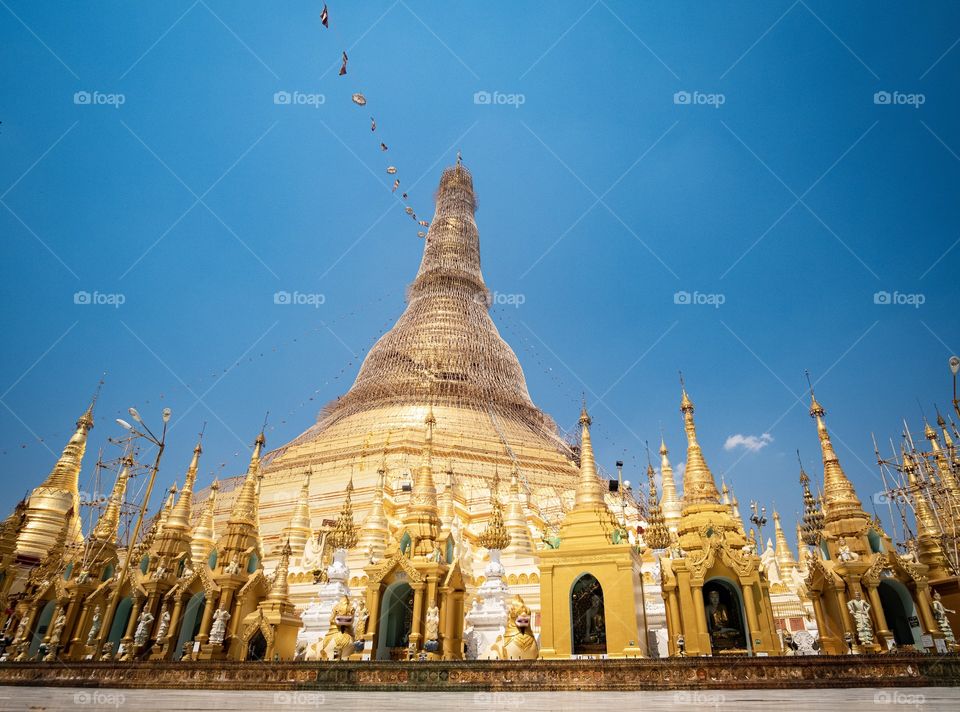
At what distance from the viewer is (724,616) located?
48.1 ft

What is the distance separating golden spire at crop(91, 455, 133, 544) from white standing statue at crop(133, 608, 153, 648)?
17.0ft

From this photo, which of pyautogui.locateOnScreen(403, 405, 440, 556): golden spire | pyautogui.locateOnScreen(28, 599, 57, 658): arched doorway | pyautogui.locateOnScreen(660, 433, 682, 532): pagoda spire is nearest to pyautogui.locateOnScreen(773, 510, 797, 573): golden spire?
pyautogui.locateOnScreen(660, 433, 682, 532): pagoda spire

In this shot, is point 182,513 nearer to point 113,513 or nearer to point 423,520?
point 113,513

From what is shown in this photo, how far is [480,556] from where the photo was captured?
72.6ft

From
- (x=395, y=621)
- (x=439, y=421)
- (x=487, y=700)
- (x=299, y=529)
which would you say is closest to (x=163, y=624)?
(x=395, y=621)

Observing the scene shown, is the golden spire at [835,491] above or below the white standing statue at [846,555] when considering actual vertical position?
above

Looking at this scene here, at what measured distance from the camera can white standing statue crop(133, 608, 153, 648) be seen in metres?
16.9

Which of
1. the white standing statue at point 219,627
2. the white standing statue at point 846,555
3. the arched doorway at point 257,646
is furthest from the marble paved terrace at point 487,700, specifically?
the white standing statue at point 846,555

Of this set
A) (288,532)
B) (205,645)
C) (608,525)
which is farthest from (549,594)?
(288,532)

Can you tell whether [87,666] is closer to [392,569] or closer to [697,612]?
[392,569]

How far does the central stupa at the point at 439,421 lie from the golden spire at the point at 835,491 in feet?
38.5

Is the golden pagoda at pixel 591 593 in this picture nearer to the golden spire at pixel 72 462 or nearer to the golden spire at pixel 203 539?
the golden spire at pixel 203 539

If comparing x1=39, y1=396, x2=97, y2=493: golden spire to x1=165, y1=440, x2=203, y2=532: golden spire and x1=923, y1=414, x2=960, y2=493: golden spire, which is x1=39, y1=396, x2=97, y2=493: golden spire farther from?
x1=923, y1=414, x2=960, y2=493: golden spire

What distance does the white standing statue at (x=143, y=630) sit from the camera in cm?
1694
